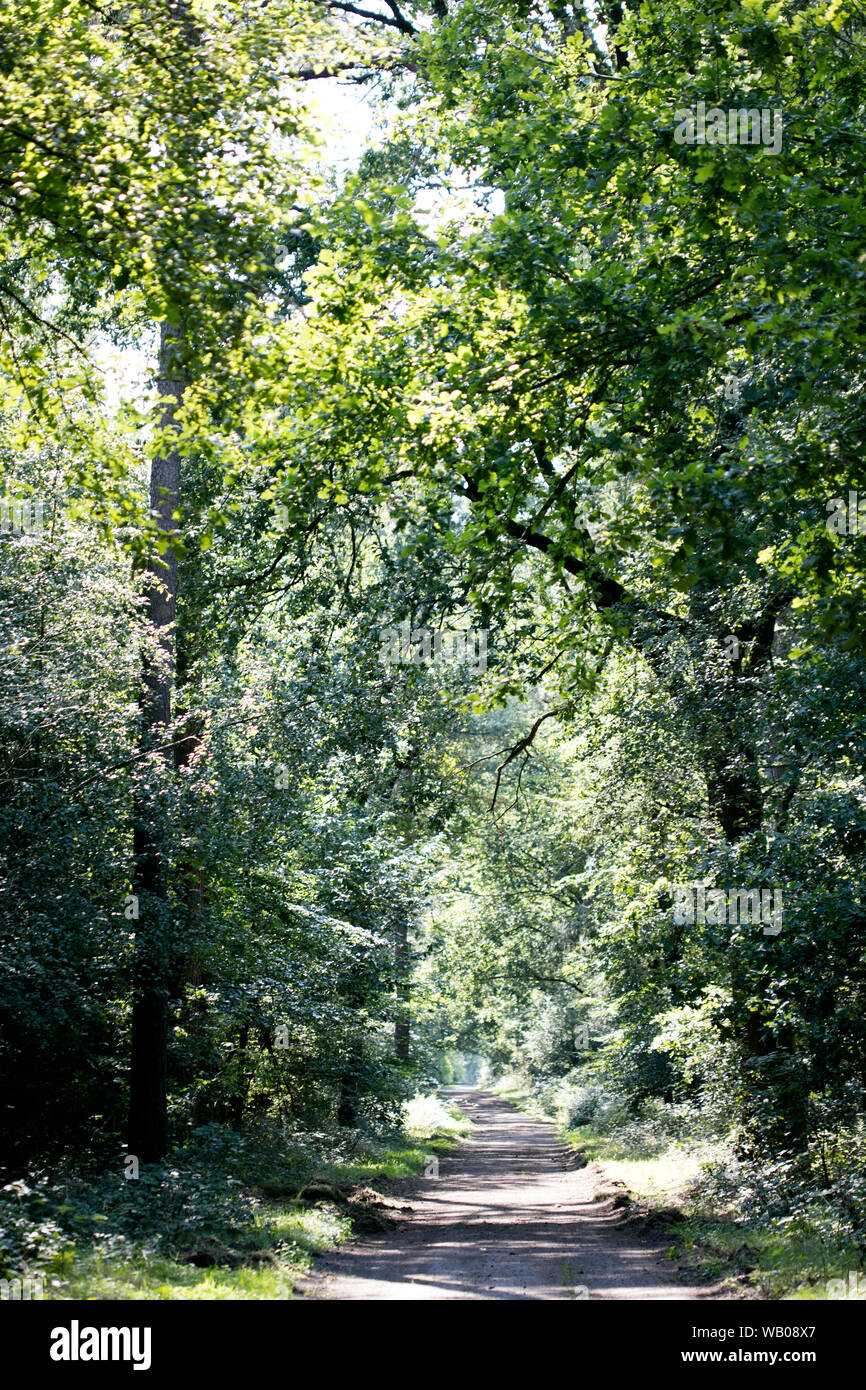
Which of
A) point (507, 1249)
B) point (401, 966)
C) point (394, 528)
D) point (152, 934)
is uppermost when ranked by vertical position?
point (394, 528)

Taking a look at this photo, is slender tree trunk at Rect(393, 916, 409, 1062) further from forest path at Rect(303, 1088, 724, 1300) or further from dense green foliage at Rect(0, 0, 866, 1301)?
forest path at Rect(303, 1088, 724, 1300)

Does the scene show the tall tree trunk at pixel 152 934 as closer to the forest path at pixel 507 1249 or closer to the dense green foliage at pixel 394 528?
the dense green foliage at pixel 394 528

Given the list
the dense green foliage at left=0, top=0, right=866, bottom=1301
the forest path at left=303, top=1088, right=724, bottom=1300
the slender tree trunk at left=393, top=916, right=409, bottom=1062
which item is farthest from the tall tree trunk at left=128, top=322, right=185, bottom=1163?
the slender tree trunk at left=393, top=916, right=409, bottom=1062

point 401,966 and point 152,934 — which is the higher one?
point 152,934

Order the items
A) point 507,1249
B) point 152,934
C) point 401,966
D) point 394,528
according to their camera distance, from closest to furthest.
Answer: point 394,528
point 507,1249
point 152,934
point 401,966

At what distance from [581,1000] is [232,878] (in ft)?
72.4

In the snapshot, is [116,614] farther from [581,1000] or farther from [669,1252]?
[581,1000]

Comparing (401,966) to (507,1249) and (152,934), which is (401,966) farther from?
(152,934)

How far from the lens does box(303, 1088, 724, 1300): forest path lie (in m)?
9.33

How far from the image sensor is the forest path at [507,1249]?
933cm

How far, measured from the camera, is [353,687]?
12695 mm

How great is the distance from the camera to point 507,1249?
12289 millimetres

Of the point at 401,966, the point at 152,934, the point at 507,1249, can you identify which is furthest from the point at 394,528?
the point at 401,966

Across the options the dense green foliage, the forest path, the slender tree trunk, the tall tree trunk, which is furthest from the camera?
the slender tree trunk
